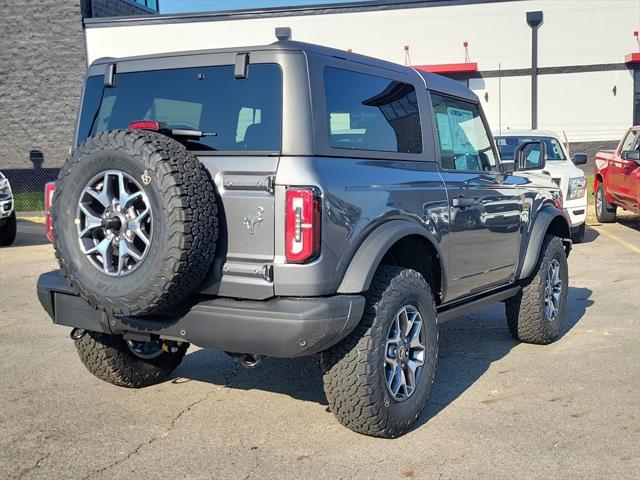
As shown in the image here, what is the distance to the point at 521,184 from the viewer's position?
5.61 m

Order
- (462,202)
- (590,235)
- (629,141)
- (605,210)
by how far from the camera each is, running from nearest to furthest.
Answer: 1. (462,202)
2. (590,235)
3. (629,141)
4. (605,210)

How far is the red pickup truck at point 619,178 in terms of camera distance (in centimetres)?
1160

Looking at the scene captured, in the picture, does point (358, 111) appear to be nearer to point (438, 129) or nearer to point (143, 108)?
point (438, 129)

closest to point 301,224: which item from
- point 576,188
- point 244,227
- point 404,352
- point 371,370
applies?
point 244,227

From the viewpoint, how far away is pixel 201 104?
3867mm

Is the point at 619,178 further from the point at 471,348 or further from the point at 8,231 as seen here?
the point at 8,231

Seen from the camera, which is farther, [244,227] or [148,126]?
[148,126]

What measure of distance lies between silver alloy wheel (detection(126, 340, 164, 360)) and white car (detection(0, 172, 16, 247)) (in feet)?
25.8

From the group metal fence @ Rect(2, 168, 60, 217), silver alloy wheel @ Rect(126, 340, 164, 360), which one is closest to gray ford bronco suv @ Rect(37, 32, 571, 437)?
silver alloy wheel @ Rect(126, 340, 164, 360)

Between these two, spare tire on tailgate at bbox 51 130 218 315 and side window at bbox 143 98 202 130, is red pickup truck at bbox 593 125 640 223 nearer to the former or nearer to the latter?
side window at bbox 143 98 202 130

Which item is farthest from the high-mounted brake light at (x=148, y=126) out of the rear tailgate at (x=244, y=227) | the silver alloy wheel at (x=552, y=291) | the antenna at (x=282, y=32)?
the antenna at (x=282, y=32)

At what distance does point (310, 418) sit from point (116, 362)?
1348 mm

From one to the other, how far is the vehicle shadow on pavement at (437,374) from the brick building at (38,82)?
1888cm

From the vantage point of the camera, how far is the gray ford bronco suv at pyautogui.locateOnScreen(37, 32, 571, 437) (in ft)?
11.1
